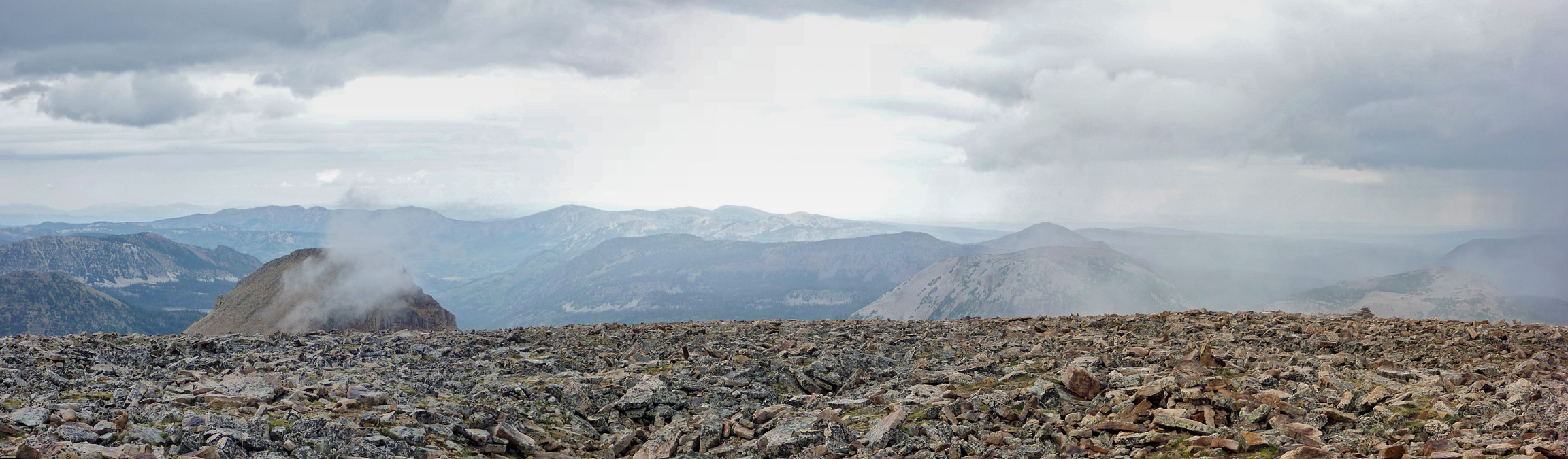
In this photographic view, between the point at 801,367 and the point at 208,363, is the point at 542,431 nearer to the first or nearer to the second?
the point at 801,367

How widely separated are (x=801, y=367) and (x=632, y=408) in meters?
5.78

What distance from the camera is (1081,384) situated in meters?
20.6

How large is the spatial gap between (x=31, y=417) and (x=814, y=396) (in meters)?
16.7

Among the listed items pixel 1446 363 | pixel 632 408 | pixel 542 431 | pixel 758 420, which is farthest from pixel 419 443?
pixel 1446 363

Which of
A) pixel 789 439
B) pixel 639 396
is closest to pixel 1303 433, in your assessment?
pixel 789 439

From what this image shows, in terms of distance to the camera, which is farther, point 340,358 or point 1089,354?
point 340,358

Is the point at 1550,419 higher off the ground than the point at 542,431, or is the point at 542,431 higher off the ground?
the point at 1550,419

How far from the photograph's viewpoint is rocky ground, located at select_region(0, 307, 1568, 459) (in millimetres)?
15625

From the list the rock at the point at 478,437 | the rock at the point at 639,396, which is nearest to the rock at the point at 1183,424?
the rock at the point at 639,396

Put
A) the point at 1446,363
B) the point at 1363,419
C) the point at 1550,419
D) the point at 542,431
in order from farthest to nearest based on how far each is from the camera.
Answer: the point at 1446,363, the point at 542,431, the point at 1363,419, the point at 1550,419

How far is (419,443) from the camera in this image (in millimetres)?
16938

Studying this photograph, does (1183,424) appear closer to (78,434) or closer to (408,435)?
(408,435)

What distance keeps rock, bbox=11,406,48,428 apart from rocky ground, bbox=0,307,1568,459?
75mm

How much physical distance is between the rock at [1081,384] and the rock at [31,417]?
21.9 metres
